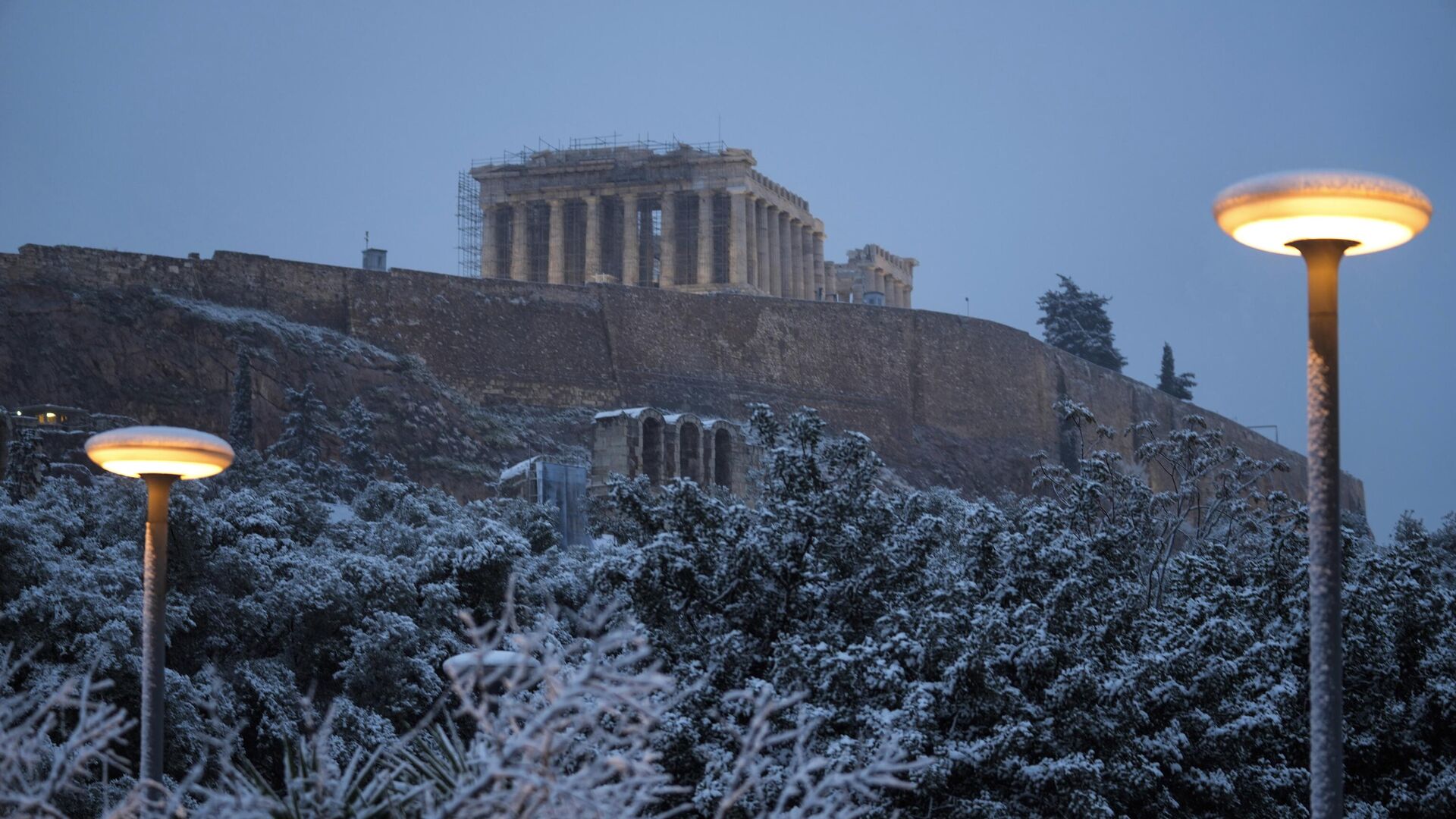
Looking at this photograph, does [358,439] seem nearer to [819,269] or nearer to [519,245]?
[519,245]

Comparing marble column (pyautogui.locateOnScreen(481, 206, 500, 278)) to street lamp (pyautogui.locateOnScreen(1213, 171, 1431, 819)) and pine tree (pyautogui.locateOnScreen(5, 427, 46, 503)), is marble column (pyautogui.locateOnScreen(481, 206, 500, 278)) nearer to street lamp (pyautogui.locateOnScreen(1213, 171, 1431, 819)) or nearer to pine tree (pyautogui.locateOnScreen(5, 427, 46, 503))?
pine tree (pyautogui.locateOnScreen(5, 427, 46, 503))

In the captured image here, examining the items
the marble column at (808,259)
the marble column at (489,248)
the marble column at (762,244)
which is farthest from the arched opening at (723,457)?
the marble column at (808,259)

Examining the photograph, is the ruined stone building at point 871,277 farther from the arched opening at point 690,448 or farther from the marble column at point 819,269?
the arched opening at point 690,448

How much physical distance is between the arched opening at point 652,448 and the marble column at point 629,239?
23011 mm

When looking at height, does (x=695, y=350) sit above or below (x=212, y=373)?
above

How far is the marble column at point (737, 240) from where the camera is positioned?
54688 mm

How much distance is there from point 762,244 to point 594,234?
5.77m

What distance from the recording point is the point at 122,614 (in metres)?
15.7

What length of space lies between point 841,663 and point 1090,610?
2.70 meters

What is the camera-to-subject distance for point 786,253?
60.3m

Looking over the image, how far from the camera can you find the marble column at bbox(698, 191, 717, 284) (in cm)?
5472

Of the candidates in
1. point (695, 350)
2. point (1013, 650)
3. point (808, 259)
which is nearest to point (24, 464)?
point (1013, 650)

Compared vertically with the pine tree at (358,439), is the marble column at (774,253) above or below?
above

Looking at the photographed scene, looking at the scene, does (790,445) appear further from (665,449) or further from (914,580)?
(665,449)
